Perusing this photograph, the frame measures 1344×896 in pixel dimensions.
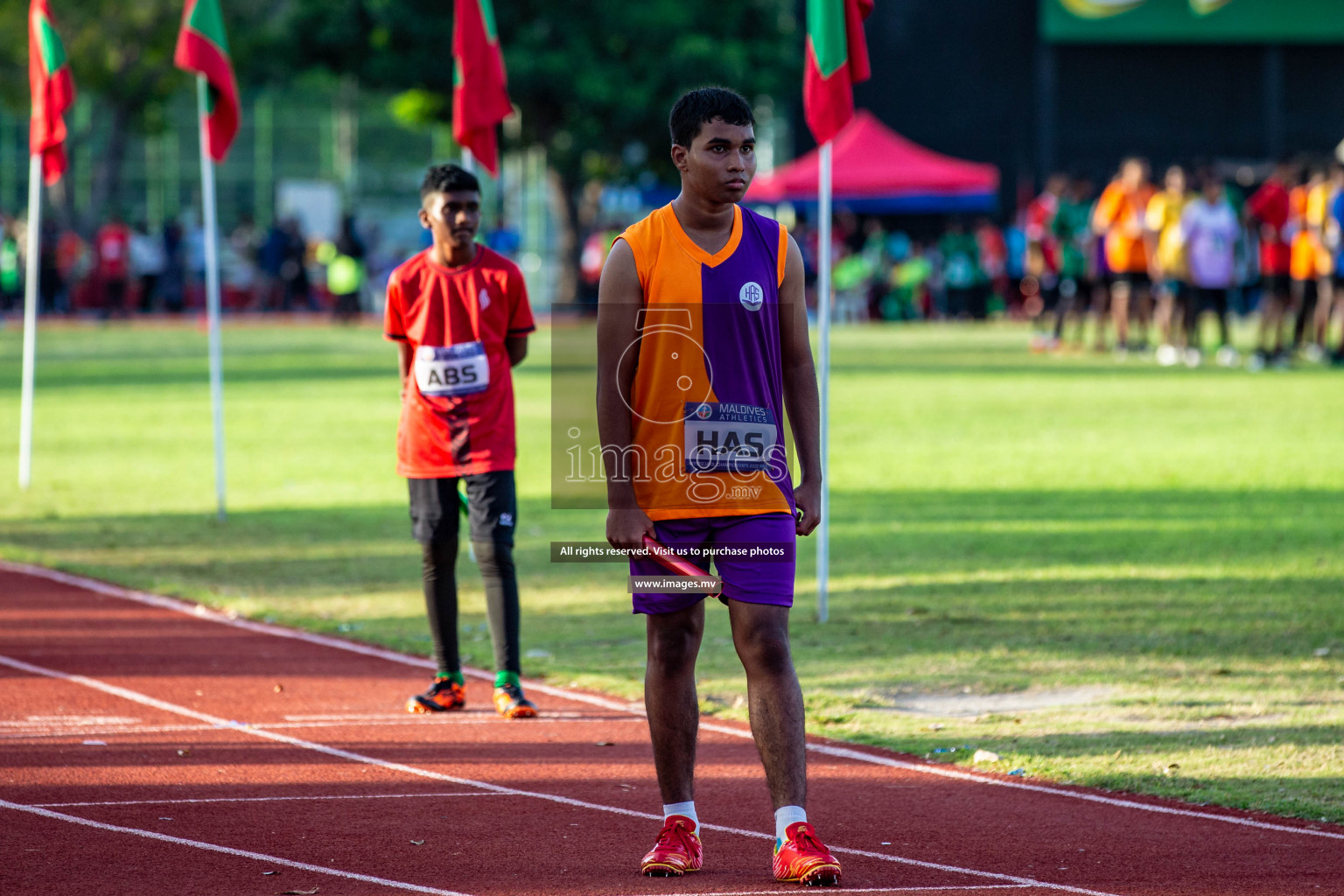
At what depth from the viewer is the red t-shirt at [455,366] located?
7145 mm

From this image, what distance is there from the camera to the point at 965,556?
1093 centimetres

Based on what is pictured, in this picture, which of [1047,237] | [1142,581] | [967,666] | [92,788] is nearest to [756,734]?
[92,788]

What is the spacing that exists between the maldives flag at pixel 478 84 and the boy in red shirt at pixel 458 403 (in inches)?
141

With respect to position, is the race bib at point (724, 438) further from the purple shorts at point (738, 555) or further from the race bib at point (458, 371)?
the race bib at point (458, 371)

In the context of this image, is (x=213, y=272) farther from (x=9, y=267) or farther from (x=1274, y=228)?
(x=9, y=267)

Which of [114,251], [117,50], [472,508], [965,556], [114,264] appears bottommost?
[965,556]

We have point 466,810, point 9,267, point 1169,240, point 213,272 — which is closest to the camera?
point 466,810

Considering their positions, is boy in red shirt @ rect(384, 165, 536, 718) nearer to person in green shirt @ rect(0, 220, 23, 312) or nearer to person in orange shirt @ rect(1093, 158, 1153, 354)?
person in orange shirt @ rect(1093, 158, 1153, 354)

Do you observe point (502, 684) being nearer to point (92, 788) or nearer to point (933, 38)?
point (92, 788)

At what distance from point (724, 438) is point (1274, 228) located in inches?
789

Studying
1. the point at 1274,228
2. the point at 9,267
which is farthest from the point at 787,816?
the point at 9,267

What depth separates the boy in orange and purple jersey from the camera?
486 centimetres

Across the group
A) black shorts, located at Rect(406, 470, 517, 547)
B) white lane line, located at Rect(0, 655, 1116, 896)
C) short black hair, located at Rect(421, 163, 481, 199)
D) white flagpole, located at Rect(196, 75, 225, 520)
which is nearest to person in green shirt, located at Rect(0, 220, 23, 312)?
white flagpole, located at Rect(196, 75, 225, 520)

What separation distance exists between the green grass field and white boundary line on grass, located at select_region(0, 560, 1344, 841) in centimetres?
16
